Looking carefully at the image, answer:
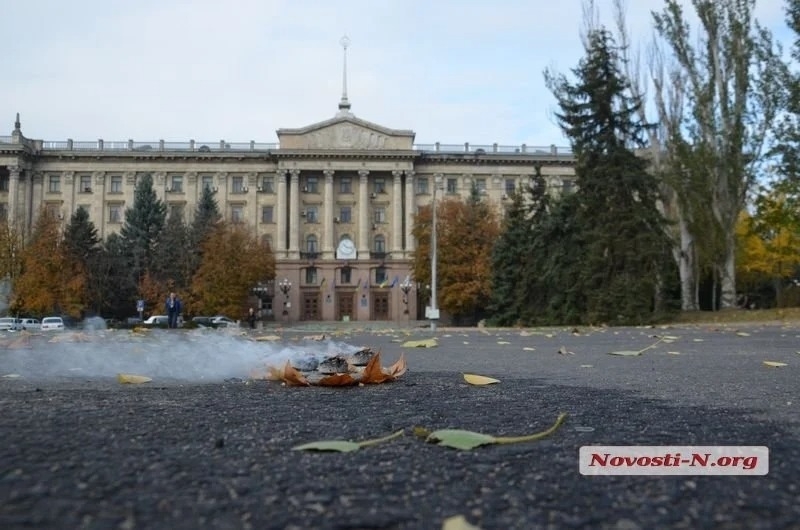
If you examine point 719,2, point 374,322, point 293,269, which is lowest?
point 374,322

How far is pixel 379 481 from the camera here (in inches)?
61.9

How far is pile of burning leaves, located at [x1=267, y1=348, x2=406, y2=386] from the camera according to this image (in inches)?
151

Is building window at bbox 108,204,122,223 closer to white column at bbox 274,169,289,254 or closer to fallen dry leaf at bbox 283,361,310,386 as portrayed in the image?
white column at bbox 274,169,289,254

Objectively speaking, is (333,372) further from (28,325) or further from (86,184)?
(86,184)

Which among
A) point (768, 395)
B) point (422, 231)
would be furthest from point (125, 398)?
point (422, 231)

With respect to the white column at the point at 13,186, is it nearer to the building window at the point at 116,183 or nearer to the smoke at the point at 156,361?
the building window at the point at 116,183

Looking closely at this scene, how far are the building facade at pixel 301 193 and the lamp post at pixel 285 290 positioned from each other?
0.09 m

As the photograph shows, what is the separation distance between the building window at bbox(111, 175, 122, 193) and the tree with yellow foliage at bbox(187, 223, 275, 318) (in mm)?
20234

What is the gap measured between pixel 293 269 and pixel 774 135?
44447mm

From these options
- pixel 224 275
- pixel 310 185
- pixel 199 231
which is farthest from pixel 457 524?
pixel 310 185

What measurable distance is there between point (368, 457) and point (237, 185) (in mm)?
67541

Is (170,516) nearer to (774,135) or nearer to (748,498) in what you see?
(748,498)

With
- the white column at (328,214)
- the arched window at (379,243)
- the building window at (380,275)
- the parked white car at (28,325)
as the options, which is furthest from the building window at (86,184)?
the building window at (380,275)

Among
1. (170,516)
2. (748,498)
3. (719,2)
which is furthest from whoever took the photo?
(719,2)
